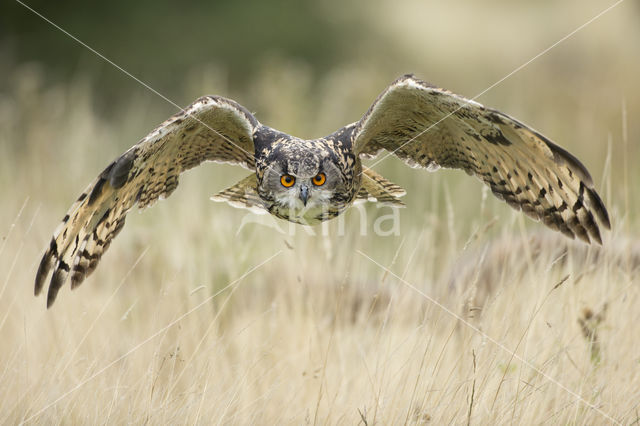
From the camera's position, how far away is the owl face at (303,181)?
3770 mm

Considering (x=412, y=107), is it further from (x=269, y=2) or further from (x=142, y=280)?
(x=269, y=2)

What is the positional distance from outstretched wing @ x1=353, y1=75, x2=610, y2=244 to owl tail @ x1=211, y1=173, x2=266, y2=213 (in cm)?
74

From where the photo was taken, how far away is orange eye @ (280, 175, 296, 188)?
3.80 m

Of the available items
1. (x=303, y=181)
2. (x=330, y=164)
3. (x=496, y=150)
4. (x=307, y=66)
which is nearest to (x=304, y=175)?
(x=303, y=181)

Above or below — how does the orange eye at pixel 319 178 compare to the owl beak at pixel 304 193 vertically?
above

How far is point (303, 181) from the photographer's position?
3.78m

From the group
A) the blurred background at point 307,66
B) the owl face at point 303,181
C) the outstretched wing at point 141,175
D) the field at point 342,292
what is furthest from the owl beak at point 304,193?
the blurred background at point 307,66

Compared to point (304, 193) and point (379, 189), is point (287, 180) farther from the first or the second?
point (379, 189)

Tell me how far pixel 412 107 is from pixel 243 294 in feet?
7.03

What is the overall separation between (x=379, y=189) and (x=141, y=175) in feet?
5.03

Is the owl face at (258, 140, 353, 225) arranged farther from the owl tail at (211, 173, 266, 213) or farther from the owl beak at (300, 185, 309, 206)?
the owl tail at (211, 173, 266, 213)

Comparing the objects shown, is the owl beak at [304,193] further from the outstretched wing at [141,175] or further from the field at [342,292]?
the outstretched wing at [141,175]

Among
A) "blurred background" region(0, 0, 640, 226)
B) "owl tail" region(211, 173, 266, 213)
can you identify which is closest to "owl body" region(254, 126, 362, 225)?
"owl tail" region(211, 173, 266, 213)

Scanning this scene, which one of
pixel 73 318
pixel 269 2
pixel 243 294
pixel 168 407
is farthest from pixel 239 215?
pixel 269 2
